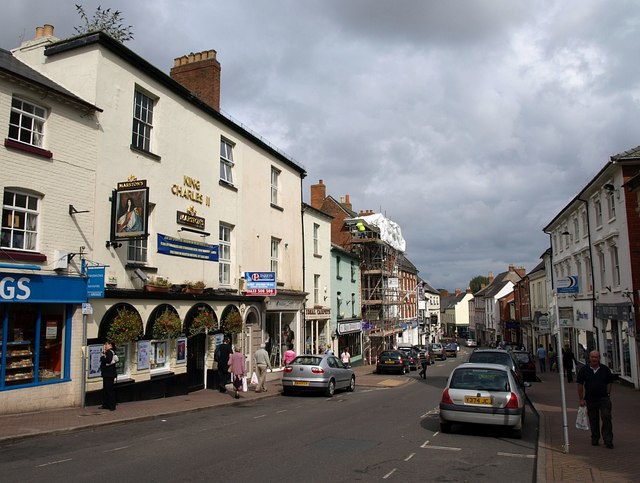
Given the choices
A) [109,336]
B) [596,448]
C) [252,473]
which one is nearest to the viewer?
[252,473]

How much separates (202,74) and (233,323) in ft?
35.0

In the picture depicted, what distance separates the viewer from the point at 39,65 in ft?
49.8

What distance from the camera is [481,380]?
36.4 feet

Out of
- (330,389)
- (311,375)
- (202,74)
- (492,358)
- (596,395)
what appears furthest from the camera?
(202,74)

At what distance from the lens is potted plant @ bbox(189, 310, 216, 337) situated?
58.1ft

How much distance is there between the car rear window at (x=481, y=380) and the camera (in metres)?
10.9

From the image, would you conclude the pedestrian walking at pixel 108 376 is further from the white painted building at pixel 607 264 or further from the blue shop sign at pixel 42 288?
the white painted building at pixel 607 264

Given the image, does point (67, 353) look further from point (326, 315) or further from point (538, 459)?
point (326, 315)

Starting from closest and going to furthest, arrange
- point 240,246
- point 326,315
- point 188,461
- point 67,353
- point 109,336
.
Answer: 1. point 188,461
2. point 67,353
3. point 109,336
4. point 240,246
5. point 326,315

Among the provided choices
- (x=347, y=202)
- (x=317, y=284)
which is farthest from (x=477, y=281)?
(x=317, y=284)

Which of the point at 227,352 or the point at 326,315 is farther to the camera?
the point at 326,315

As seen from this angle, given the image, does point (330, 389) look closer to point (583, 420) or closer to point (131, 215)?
point (131, 215)

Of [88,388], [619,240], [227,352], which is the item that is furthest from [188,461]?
[619,240]

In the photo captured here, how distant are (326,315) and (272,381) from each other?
8.96m
